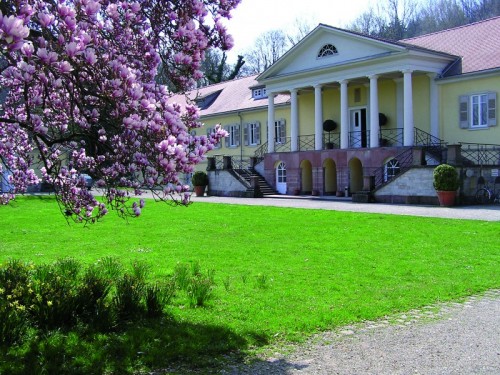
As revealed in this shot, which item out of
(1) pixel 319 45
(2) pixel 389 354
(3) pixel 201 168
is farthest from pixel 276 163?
(2) pixel 389 354

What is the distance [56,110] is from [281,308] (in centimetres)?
352

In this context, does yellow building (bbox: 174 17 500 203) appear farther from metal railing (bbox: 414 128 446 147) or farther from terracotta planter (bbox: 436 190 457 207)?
terracotta planter (bbox: 436 190 457 207)

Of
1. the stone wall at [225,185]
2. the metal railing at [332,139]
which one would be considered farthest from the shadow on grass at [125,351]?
the metal railing at [332,139]

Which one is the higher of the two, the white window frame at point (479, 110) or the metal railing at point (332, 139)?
the white window frame at point (479, 110)

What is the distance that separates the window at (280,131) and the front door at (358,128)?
6104 millimetres

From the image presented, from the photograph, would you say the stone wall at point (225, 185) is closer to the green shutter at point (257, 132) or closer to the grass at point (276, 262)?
the green shutter at point (257, 132)

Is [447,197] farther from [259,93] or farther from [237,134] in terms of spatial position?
[237,134]

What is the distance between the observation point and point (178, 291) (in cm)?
801

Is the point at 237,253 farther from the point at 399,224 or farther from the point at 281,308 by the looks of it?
the point at 399,224

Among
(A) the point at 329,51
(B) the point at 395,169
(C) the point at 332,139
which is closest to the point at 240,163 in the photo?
(C) the point at 332,139

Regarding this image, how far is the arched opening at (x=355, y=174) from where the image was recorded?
31688 millimetres

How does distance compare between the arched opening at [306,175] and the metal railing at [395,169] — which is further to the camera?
the arched opening at [306,175]

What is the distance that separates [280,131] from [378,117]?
33.6ft

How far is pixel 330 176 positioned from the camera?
1312 inches
